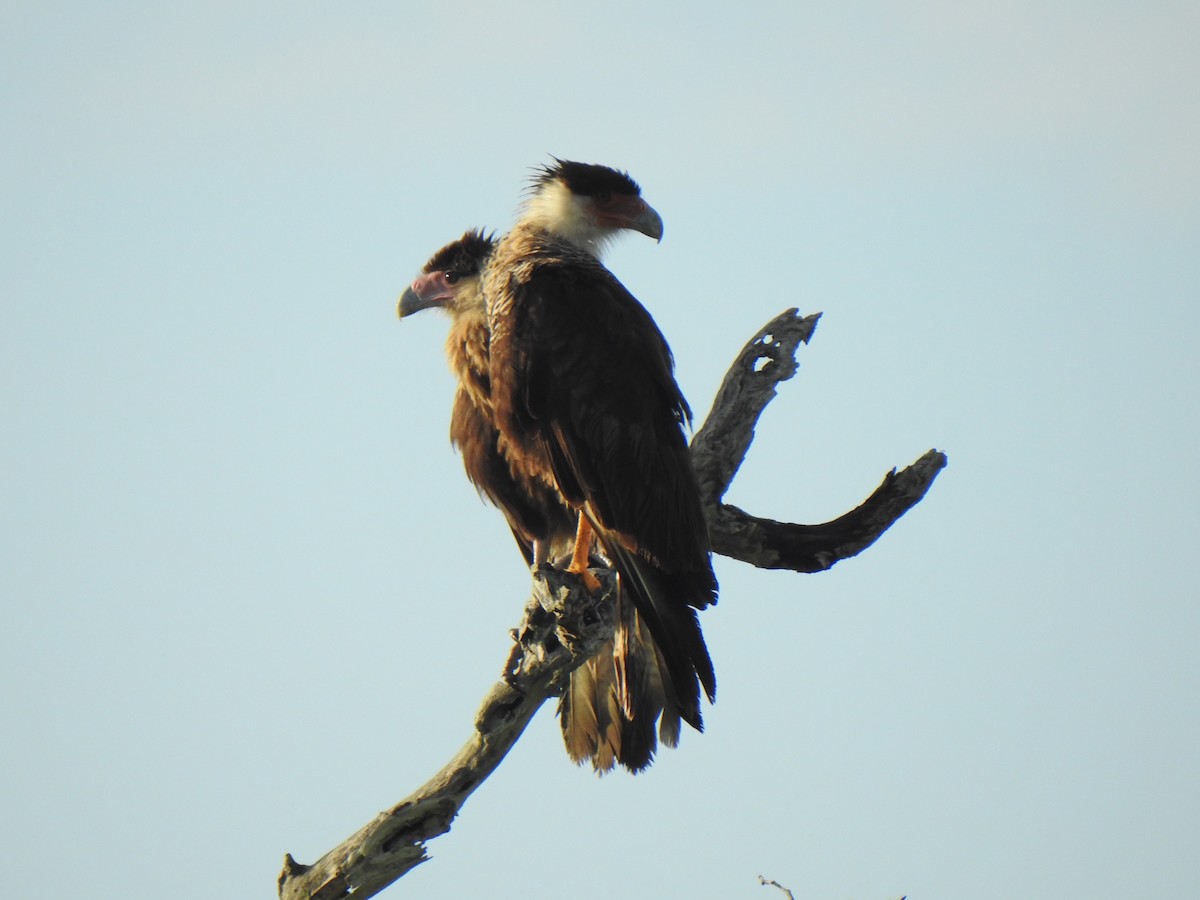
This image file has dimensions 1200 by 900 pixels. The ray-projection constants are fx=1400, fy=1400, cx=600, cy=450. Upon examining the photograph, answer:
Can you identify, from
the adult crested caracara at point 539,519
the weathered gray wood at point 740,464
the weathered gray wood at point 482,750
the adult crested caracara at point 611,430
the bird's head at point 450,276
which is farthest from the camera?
the bird's head at point 450,276

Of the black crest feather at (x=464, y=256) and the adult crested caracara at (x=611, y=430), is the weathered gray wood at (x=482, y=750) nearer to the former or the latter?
the adult crested caracara at (x=611, y=430)

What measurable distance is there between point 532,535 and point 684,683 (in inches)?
47.8

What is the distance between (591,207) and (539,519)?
1390 millimetres

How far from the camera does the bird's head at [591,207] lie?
5.86m

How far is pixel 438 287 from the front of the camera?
5.88 meters

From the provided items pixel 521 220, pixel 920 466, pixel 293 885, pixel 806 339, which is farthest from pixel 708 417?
pixel 293 885

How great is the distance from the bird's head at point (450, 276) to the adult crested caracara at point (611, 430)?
1.38ft

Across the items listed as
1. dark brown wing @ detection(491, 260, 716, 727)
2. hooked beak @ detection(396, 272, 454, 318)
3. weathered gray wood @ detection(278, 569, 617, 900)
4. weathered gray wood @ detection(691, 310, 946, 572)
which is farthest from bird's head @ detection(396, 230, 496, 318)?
weathered gray wood @ detection(278, 569, 617, 900)

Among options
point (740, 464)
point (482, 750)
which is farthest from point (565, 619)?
point (740, 464)

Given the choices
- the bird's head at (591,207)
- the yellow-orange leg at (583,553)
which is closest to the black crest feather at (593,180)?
the bird's head at (591,207)

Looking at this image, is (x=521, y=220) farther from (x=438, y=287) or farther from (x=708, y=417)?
(x=708, y=417)

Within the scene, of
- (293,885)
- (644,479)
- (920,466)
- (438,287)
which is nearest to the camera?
(293,885)

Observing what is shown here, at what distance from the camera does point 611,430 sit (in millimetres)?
4949

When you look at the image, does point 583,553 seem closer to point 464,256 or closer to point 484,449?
point 484,449
